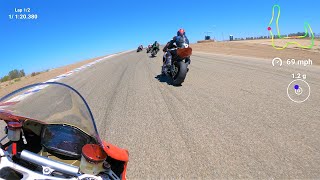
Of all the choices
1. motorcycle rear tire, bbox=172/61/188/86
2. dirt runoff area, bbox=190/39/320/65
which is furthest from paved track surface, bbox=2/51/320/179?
dirt runoff area, bbox=190/39/320/65

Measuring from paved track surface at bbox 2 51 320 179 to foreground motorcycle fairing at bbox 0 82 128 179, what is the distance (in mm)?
1219

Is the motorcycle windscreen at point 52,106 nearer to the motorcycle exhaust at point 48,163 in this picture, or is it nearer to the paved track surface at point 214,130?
the motorcycle exhaust at point 48,163

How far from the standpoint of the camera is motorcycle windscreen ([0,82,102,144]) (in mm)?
2961

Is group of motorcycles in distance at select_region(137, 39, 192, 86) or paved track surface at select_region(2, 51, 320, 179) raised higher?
group of motorcycles in distance at select_region(137, 39, 192, 86)

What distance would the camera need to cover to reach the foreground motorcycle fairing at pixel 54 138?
8.11ft

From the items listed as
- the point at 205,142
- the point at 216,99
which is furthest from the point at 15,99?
the point at 216,99

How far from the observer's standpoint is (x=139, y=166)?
13.8 feet

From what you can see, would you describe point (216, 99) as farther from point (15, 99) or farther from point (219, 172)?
point (15, 99)

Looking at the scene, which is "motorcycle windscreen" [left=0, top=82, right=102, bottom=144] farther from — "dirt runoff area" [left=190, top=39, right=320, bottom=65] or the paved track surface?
"dirt runoff area" [left=190, top=39, right=320, bottom=65]

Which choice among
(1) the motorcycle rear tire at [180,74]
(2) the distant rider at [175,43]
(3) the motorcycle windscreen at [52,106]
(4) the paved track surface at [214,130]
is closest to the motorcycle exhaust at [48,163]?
(3) the motorcycle windscreen at [52,106]

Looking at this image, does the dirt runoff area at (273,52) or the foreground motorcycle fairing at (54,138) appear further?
the dirt runoff area at (273,52)

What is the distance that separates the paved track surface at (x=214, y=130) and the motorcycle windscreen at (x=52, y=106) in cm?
126

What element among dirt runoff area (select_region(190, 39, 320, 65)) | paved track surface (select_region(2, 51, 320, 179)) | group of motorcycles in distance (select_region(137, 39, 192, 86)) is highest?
group of motorcycles in distance (select_region(137, 39, 192, 86))

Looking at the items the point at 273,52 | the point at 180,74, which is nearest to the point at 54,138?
the point at 180,74
